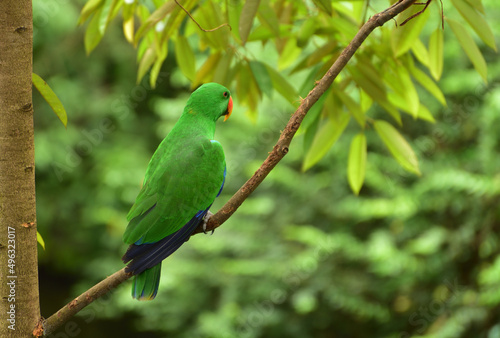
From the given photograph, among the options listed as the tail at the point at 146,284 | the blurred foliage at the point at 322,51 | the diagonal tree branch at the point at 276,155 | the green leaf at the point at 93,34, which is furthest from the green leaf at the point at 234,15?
the tail at the point at 146,284

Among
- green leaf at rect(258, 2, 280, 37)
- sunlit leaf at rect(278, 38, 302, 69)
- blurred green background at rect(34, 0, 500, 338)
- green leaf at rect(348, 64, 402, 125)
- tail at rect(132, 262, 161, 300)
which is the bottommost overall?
blurred green background at rect(34, 0, 500, 338)

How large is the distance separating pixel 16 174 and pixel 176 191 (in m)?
0.32

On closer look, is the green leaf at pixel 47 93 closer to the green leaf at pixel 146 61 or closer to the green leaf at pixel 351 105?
the green leaf at pixel 146 61

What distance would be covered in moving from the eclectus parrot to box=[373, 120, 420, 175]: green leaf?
1.45 feet

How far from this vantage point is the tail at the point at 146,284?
3.13ft

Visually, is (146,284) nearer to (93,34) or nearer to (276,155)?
(276,155)

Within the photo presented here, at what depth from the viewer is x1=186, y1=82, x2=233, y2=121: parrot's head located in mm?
1154

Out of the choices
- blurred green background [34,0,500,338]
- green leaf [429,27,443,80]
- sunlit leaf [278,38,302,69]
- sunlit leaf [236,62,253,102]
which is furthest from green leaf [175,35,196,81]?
blurred green background [34,0,500,338]

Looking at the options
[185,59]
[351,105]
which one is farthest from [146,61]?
[351,105]

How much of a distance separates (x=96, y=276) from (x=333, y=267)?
2.21 m

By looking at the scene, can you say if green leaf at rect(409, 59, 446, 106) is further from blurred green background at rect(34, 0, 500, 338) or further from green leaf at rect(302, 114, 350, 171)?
blurred green background at rect(34, 0, 500, 338)

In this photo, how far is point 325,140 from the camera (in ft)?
4.40

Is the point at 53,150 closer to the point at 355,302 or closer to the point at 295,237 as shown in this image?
the point at 295,237

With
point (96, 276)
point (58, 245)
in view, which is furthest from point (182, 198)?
point (58, 245)
